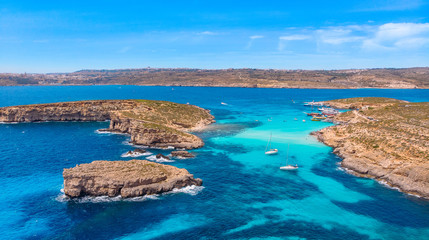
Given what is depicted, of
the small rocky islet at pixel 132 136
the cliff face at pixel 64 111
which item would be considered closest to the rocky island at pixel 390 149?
the small rocky islet at pixel 132 136

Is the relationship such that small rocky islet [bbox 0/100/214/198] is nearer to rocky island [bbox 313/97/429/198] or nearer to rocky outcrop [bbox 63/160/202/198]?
rocky outcrop [bbox 63/160/202/198]

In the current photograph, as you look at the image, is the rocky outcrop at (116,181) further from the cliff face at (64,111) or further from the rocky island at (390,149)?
the cliff face at (64,111)

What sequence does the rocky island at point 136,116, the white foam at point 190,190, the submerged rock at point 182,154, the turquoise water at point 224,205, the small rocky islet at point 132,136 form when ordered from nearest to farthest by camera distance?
the turquoise water at point 224,205, the small rocky islet at point 132,136, the white foam at point 190,190, the submerged rock at point 182,154, the rocky island at point 136,116

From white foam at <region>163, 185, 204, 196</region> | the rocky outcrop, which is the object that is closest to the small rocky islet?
the rocky outcrop

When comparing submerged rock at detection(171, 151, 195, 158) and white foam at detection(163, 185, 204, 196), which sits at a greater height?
submerged rock at detection(171, 151, 195, 158)

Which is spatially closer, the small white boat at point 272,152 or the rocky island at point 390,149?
the rocky island at point 390,149

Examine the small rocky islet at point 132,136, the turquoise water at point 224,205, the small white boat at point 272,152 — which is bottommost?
the turquoise water at point 224,205

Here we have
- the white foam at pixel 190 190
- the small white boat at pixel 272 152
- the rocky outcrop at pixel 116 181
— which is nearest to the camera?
the rocky outcrop at pixel 116 181

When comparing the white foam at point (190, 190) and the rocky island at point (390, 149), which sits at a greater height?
the rocky island at point (390, 149)
